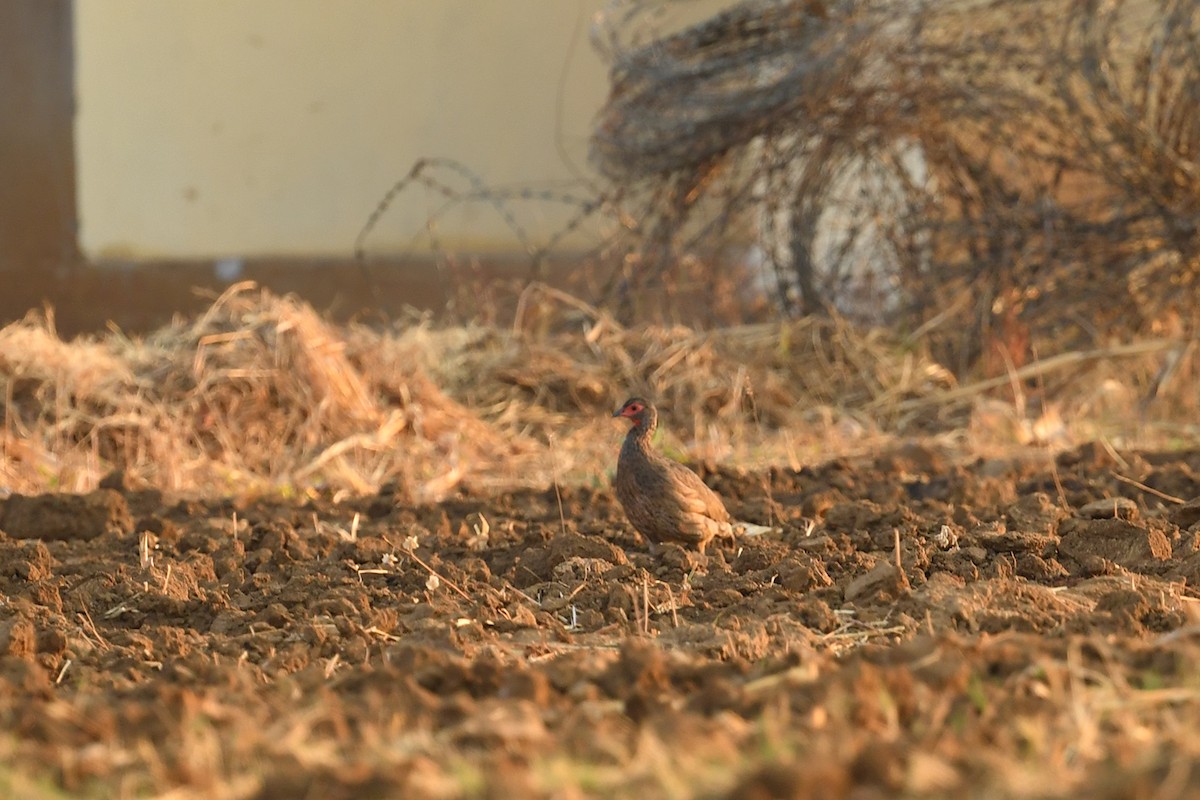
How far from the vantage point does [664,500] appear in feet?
13.1

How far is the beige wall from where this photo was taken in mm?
9750

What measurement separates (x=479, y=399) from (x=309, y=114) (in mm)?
3527

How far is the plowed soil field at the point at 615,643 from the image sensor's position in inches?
75.0

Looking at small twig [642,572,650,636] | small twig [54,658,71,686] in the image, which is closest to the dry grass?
small twig [642,572,650,636]

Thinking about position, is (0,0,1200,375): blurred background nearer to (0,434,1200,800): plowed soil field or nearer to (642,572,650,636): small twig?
(0,434,1200,800): plowed soil field

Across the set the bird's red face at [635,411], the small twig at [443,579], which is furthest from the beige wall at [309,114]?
the small twig at [443,579]

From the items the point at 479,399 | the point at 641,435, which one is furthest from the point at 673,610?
the point at 479,399

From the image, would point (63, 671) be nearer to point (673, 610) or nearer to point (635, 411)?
point (673, 610)

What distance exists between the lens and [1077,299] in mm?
7664

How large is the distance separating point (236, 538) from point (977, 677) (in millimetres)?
2581

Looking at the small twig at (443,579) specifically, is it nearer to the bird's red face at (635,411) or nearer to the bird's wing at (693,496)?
the bird's wing at (693,496)

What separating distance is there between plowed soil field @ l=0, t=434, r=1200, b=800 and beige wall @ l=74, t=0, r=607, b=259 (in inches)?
197

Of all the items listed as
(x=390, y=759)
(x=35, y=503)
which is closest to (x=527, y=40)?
(x=35, y=503)

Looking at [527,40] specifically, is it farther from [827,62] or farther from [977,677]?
[977,677]
